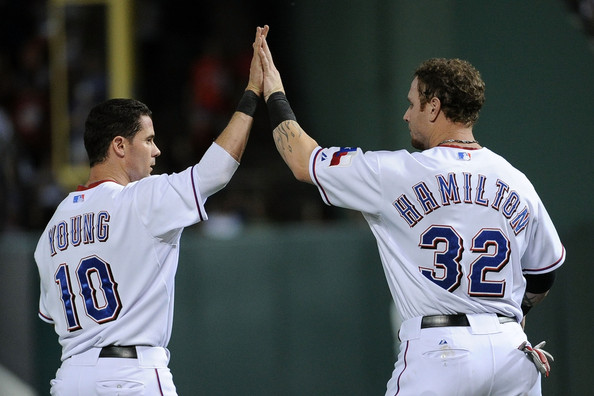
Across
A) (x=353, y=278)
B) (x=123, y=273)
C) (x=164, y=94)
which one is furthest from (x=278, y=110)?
(x=164, y=94)

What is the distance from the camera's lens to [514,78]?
7.71 meters

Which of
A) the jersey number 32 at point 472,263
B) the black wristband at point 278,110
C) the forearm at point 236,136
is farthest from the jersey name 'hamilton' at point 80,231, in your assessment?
the jersey number 32 at point 472,263

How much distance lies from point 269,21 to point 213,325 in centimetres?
637

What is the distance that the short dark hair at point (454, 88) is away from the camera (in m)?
3.91

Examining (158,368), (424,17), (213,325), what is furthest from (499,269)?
(424,17)

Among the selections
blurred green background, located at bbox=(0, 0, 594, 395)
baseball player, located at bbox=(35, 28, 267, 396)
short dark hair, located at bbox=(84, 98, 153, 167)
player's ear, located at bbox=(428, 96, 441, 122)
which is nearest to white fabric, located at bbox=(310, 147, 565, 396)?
player's ear, located at bbox=(428, 96, 441, 122)

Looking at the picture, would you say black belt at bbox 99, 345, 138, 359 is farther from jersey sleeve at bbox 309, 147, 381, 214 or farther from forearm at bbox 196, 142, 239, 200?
jersey sleeve at bbox 309, 147, 381, 214

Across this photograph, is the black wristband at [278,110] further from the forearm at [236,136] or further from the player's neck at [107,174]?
the player's neck at [107,174]

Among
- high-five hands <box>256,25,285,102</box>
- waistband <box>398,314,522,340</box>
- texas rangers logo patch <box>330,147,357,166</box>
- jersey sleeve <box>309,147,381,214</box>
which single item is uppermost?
high-five hands <box>256,25,285,102</box>

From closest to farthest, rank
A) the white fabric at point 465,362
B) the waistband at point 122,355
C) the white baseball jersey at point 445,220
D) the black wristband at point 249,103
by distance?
the white fabric at point 465,362
the white baseball jersey at point 445,220
the waistband at point 122,355
the black wristband at point 249,103

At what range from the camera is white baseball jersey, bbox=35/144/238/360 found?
12.6 ft

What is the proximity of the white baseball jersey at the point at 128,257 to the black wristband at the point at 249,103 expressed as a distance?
0.30 m

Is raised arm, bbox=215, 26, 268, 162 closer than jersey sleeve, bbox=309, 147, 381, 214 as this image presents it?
No

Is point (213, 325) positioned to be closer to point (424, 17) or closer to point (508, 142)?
point (508, 142)
